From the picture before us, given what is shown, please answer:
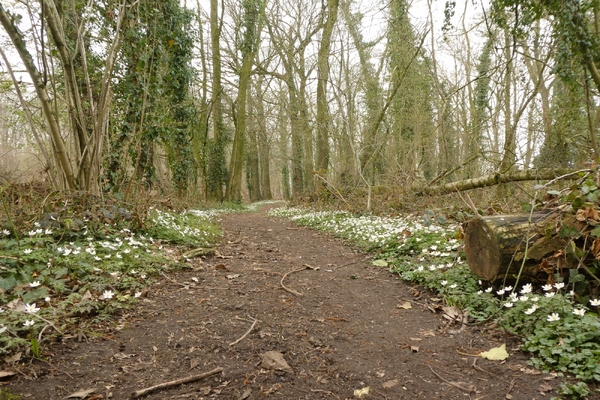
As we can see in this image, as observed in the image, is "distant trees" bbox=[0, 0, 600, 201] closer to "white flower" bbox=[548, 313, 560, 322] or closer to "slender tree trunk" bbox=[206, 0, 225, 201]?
"slender tree trunk" bbox=[206, 0, 225, 201]

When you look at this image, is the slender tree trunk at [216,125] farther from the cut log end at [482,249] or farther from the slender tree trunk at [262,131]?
the cut log end at [482,249]

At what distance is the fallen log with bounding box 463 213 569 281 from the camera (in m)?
2.88

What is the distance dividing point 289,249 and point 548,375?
4.46m

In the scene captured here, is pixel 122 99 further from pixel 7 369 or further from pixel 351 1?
pixel 351 1

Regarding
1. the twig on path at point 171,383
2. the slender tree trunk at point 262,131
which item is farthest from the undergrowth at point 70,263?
the slender tree trunk at point 262,131

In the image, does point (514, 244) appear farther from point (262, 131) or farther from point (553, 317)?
point (262, 131)

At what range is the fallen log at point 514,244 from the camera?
9.46ft

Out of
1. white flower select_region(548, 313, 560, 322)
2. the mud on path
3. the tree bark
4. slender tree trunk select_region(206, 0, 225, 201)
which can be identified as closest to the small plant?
the mud on path

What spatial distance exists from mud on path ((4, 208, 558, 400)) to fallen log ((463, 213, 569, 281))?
677 mm

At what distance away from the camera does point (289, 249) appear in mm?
6055

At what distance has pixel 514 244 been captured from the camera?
117 inches

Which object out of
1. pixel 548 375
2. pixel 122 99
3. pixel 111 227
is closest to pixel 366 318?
pixel 548 375

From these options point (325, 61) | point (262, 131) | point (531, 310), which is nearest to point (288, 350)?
point (531, 310)

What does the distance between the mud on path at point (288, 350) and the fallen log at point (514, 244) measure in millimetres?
677
